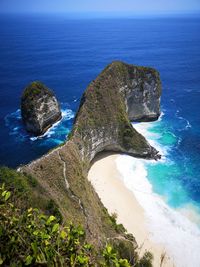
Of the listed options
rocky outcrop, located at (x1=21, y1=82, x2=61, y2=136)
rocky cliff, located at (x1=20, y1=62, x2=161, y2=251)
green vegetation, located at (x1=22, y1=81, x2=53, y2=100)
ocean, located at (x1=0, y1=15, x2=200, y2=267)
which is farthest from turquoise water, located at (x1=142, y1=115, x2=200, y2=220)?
green vegetation, located at (x1=22, y1=81, x2=53, y2=100)

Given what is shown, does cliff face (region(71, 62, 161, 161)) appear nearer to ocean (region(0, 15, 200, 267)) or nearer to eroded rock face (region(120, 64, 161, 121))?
eroded rock face (region(120, 64, 161, 121))

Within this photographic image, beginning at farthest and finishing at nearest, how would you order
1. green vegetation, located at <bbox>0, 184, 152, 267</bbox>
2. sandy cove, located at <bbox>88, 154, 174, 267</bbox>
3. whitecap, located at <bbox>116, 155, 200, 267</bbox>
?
sandy cove, located at <bbox>88, 154, 174, 267</bbox> < whitecap, located at <bbox>116, 155, 200, 267</bbox> < green vegetation, located at <bbox>0, 184, 152, 267</bbox>

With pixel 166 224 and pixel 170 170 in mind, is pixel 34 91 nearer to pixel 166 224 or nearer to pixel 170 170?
pixel 170 170

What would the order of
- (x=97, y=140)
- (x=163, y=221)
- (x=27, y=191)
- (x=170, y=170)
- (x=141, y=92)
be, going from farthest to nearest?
(x=141, y=92)
(x=170, y=170)
(x=97, y=140)
(x=163, y=221)
(x=27, y=191)

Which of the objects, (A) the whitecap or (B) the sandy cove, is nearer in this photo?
(A) the whitecap

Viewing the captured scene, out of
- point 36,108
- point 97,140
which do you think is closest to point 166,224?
point 97,140

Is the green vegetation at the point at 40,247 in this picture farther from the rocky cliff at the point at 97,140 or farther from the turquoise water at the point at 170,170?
the turquoise water at the point at 170,170
